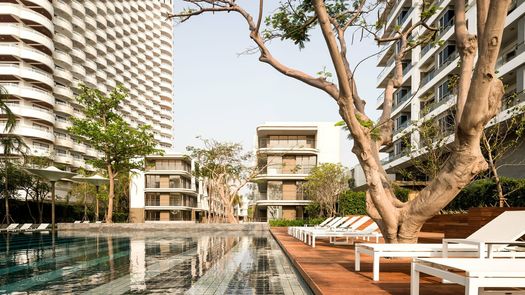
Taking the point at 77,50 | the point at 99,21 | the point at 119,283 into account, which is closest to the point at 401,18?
the point at 119,283

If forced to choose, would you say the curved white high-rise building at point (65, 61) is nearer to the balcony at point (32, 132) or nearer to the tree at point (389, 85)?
the balcony at point (32, 132)

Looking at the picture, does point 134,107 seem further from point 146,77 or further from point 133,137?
point 133,137

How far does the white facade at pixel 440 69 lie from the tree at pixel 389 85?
4.67 feet

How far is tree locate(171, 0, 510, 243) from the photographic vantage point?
5730 millimetres

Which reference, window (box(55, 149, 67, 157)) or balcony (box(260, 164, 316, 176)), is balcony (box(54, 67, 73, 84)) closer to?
window (box(55, 149, 67, 157))

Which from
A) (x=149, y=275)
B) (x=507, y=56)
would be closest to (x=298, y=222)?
(x=507, y=56)

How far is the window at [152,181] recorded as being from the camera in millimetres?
55719

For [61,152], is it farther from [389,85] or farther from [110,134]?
[389,85]

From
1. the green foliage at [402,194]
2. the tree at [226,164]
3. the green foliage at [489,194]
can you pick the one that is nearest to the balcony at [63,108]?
the tree at [226,164]

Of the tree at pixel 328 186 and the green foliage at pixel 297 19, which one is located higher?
the green foliage at pixel 297 19

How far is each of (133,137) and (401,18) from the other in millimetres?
28543

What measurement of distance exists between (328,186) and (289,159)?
9029 millimetres

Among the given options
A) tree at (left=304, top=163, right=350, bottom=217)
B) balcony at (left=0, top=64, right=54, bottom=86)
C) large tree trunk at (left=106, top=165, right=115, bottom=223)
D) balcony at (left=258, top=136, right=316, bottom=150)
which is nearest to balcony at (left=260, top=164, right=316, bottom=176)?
balcony at (left=258, top=136, right=316, bottom=150)

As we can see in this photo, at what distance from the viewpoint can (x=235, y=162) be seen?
1412 inches
